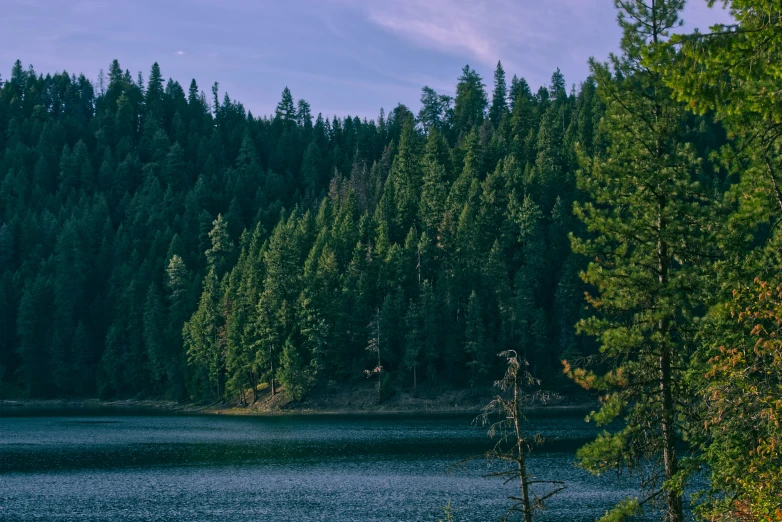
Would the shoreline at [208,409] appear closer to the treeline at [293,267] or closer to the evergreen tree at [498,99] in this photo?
the treeline at [293,267]

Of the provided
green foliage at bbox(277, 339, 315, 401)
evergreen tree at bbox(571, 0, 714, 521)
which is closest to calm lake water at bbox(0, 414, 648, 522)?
evergreen tree at bbox(571, 0, 714, 521)

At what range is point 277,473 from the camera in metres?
55.5

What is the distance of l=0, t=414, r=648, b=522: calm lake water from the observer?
42344mm

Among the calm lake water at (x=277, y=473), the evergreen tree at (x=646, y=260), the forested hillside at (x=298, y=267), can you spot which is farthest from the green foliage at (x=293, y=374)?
the evergreen tree at (x=646, y=260)

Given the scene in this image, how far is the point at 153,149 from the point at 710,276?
188566mm

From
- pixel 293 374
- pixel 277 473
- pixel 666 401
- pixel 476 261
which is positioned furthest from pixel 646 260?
pixel 476 261

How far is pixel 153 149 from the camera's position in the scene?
639ft

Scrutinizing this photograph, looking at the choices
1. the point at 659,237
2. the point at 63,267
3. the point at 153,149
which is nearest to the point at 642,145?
the point at 659,237

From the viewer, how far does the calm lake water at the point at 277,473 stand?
42.3 meters

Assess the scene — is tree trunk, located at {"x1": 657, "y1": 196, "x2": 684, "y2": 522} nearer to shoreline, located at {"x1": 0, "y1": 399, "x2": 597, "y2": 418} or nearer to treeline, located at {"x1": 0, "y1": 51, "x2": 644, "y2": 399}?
shoreline, located at {"x1": 0, "y1": 399, "x2": 597, "y2": 418}

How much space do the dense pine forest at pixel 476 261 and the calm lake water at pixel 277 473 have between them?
1031 centimetres

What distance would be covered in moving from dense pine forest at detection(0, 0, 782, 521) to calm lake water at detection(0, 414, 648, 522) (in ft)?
33.8

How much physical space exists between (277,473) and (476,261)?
6560 centimetres

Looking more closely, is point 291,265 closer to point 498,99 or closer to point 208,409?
point 208,409
